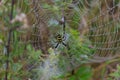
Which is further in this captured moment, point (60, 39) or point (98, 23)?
point (98, 23)

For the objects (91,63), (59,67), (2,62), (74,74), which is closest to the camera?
(2,62)

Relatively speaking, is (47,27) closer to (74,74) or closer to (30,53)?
(74,74)

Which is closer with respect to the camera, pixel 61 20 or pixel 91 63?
pixel 61 20

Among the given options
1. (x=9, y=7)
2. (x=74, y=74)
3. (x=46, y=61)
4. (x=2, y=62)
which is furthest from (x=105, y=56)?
(x=9, y=7)

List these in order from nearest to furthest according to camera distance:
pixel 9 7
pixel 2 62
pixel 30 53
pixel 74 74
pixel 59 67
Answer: pixel 9 7 < pixel 2 62 < pixel 30 53 < pixel 59 67 < pixel 74 74

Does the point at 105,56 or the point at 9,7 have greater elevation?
the point at 9,7

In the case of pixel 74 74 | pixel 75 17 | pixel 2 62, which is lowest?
pixel 74 74

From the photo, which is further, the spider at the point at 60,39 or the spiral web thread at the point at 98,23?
the spiral web thread at the point at 98,23

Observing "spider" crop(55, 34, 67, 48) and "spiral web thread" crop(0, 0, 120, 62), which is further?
"spiral web thread" crop(0, 0, 120, 62)
